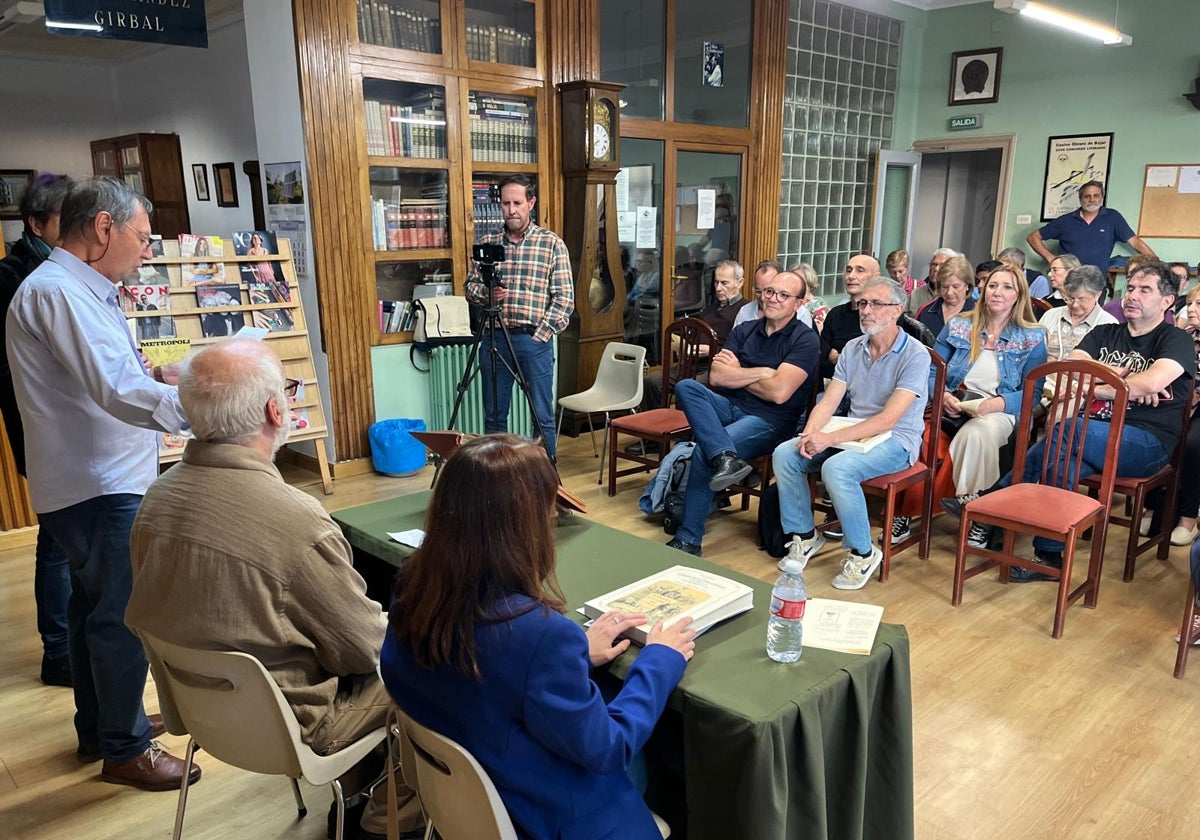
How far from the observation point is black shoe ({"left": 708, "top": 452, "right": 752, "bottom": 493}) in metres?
3.54

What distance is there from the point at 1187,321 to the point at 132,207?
14.8ft

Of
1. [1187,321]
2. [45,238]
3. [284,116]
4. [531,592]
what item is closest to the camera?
[531,592]

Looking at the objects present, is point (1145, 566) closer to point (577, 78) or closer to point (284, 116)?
point (577, 78)

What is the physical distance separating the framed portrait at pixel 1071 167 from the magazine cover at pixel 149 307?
694 cm

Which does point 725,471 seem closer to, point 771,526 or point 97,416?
point 771,526

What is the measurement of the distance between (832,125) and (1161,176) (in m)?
2.61

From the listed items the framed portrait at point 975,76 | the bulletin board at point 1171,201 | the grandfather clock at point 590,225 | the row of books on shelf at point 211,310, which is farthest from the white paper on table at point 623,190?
the bulletin board at point 1171,201

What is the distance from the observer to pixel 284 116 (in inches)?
175

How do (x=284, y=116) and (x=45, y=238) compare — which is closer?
(x=45, y=238)

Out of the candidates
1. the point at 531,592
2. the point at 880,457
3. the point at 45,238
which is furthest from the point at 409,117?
the point at 531,592

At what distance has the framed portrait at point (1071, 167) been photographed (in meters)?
6.87

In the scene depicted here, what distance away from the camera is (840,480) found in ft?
10.7

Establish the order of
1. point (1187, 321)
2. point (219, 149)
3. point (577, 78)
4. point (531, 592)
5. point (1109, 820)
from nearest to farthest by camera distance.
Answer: point (531, 592) < point (1109, 820) < point (1187, 321) < point (577, 78) < point (219, 149)

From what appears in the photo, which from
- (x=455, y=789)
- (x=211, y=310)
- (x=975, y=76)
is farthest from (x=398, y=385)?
(x=975, y=76)
